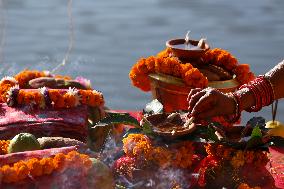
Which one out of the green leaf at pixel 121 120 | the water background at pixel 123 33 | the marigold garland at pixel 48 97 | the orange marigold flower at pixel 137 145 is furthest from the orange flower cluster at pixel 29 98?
the water background at pixel 123 33

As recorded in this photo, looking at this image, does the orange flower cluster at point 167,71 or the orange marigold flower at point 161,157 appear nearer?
A: the orange marigold flower at point 161,157

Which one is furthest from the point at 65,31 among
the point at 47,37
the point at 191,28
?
the point at 191,28

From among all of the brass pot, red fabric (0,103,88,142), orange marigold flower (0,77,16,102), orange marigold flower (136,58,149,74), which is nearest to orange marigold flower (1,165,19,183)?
red fabric (0,103,88,142)

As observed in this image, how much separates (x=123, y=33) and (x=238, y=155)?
179 inches

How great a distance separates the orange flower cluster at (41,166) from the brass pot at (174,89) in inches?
34.8

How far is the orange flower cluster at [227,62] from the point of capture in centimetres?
271

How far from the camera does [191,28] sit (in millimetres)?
6328

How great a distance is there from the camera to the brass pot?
2.59 metres

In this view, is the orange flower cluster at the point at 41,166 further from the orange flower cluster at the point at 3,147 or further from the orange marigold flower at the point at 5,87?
the orange marigold flower at the point at 5,87

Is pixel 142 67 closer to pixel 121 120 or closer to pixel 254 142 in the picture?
pixel 121 120

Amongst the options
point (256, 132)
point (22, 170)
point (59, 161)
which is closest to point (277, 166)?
point (256, 132)

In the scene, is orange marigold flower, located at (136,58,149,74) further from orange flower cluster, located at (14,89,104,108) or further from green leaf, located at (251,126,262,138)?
green leaf, located at (251,126,262,138)

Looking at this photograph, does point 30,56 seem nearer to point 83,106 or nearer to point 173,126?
point 83,106

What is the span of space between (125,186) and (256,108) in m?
0.68
